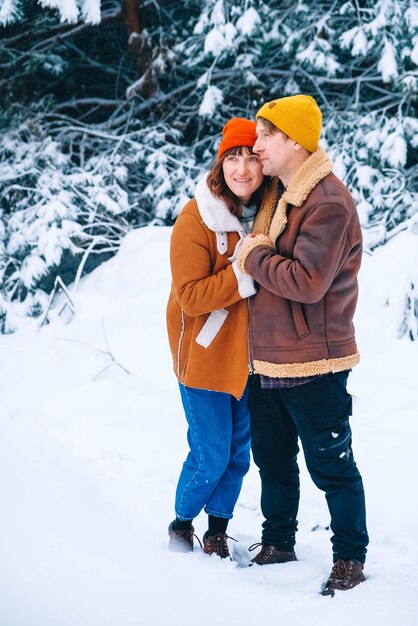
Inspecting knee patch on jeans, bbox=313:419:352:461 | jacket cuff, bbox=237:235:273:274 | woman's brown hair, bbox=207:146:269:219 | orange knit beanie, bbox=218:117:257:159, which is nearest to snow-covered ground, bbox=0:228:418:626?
knee patch on jeans, bbox=313:419:352:461

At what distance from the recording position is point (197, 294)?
218 centimetres

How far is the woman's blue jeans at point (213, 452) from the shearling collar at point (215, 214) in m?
0.62

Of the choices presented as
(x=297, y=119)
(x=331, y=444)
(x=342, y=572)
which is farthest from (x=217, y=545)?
(x=297, y=119)

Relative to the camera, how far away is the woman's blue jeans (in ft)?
7.88

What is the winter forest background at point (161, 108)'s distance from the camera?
18.4 ft

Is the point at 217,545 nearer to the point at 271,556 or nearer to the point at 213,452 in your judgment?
the point at 271,556

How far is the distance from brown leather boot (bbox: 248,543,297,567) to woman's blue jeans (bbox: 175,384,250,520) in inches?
8.2

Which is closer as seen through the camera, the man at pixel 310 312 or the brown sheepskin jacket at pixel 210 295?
the man at pixel 310 312

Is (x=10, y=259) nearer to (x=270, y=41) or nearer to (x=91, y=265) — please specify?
(x=91, y=265)

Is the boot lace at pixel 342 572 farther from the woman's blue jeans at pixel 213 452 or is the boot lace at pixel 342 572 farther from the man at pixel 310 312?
the woman's blue jeans at pixel 213 452

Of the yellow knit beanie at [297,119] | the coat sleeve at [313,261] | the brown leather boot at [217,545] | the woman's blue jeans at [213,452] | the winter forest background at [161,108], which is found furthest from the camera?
the winter forest background at [161,108]

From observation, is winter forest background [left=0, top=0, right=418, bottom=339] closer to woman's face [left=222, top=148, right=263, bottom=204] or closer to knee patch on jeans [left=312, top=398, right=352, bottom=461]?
woman's face [left=222, top=148, right=263, bottom=204]

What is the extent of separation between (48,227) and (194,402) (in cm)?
384

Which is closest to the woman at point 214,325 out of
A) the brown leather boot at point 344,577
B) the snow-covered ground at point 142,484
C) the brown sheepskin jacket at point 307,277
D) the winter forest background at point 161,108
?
the brown sheepskin jacket at point 307,277
